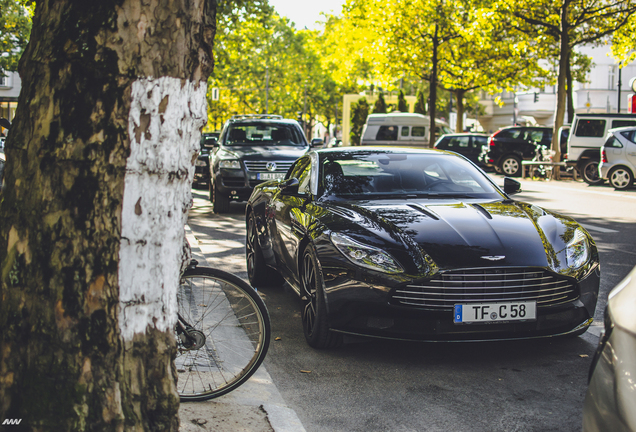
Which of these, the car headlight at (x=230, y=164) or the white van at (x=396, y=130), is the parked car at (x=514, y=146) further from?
the car headlight at (x=230, y=164)

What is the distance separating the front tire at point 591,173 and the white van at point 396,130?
11.5m

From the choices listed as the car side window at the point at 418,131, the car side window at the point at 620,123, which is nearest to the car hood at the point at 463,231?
the car side window at the point at 620,123

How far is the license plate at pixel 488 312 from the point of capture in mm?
4324

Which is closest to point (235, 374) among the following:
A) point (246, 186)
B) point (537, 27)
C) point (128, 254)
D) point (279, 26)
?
point (128, 254)

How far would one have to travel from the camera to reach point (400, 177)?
6.10 meters

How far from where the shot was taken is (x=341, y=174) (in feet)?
20.1

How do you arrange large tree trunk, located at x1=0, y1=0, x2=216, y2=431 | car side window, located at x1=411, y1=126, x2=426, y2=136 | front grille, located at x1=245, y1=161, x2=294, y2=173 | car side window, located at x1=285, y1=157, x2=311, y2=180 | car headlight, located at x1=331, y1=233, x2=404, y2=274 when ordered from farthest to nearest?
car side window, located at x1=411, y1=126, x2=426, y2=136 → front grille, located at x1=245, y1=161, x2=294, y2=173 → car side window, located at x1=285, y1=157, x2=311, y2=180 → car headlight, located at x1=331, y1=233, x2=404, y2=274 → large tree trunk, located at x1=0, y1=0, x2=216, y2=431

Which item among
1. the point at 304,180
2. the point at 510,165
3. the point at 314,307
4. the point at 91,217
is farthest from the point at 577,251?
the point at 510,165

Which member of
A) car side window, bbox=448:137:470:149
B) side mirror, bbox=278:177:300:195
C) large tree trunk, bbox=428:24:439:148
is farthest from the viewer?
large tree trunk, bbox=428:24:439:148

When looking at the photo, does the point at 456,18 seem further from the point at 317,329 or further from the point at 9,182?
the point at 9,182

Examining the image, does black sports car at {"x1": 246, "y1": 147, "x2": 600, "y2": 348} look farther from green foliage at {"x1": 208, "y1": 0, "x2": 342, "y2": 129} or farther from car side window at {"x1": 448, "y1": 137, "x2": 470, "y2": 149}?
green foliage at {"x1": 208, "y1": 0, "x2": 342, "y2": 129}

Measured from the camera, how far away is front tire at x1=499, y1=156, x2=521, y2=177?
25875mm

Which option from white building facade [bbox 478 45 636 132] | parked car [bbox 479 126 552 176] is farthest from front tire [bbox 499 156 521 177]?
white building facade [bbox 478 45 636 132]

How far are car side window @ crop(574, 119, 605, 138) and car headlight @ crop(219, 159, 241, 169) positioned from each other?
12.4 m
